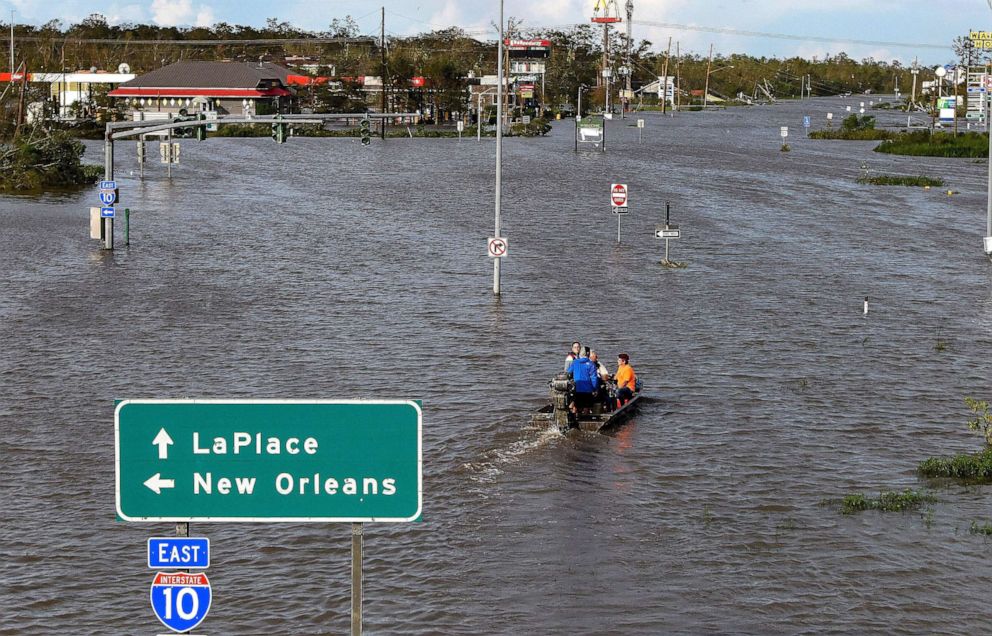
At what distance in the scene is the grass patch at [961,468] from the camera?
21.2 metres

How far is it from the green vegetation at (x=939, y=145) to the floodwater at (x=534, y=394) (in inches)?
1489

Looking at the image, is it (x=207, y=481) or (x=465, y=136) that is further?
(x=465, y=136)

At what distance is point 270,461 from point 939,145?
10099 centimetres

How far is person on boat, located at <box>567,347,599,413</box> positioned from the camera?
2330cm

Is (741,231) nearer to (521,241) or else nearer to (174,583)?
(521,241)

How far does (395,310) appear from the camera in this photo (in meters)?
36.4

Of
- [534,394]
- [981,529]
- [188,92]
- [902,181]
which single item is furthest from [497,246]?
[188,92]

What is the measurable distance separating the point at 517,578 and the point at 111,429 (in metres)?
10.3

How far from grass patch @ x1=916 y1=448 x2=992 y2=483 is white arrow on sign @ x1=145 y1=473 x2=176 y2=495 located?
1644 centimetres

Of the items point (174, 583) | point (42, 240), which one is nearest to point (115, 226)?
point (42, 240)

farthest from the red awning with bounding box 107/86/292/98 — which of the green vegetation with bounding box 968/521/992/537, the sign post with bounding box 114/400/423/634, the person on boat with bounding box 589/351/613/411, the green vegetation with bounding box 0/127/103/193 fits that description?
the sign post with bounding box 114/400/423/634

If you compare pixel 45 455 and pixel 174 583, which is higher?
pixel 174 583

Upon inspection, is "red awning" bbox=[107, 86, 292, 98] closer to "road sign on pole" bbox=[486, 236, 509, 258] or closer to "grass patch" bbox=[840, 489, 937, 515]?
"road sign on pole" bbox=[486, 236, 509, 258]

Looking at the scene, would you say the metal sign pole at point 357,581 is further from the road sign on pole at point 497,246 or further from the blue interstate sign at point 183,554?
the road sign on pole at point 497,246
